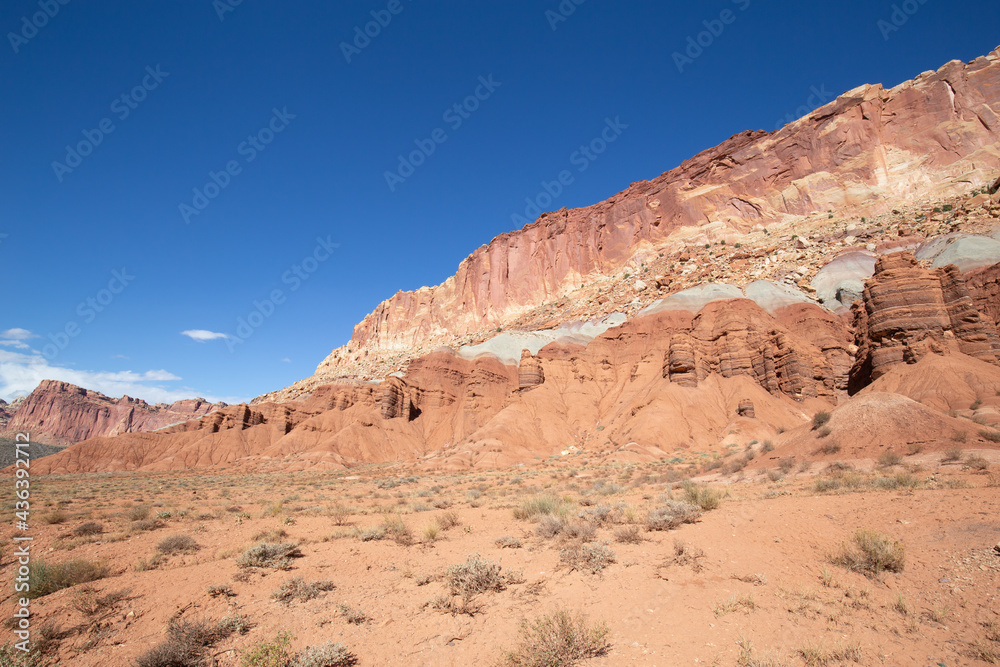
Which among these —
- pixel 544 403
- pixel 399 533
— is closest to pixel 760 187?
pixel 544 403

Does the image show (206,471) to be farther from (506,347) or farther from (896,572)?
(896,572)

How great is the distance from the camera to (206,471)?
4175 centimetres

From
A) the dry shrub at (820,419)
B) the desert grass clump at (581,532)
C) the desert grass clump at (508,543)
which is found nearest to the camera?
the desert grass clump at (581,532)

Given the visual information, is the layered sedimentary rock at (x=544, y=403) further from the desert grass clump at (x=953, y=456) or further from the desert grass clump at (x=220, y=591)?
the desert grass clump at (x=220, y=591)

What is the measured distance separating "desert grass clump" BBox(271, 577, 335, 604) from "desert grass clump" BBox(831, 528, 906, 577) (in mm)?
7828

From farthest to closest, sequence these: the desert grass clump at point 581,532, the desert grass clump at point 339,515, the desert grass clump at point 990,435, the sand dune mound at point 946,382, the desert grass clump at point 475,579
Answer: the sand dune mound at point 946,382 → the desert grass clump at point 990,435 → the desert grass clump at point 339,515 → the desert grass clump at point 581,532 → the desert grass clump at point 475,579

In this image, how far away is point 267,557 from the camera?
26.9ft

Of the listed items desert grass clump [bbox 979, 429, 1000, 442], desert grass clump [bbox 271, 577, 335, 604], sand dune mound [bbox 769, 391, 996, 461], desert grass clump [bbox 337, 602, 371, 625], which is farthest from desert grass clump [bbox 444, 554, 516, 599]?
desert grass clump [bbox 979, 429, 1000, 442]

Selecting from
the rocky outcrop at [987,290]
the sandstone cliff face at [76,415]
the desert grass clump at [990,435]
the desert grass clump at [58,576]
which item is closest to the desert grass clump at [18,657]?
the desert grass clump at [58,576]

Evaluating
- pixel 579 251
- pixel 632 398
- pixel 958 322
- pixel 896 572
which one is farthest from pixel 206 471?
pixel 579 251

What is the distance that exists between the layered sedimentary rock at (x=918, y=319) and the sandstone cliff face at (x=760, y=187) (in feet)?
141

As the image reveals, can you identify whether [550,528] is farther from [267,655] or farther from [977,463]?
[977,463]

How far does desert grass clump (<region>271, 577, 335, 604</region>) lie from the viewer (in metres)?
6.43

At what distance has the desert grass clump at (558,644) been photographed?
166 inches
